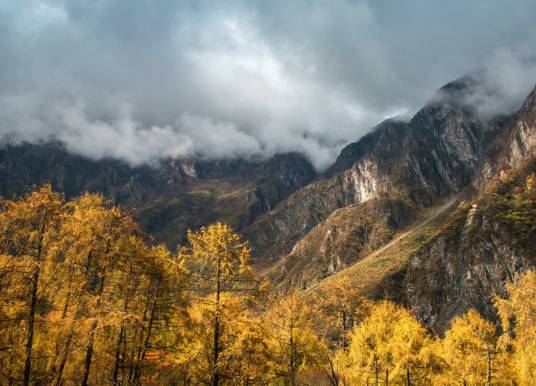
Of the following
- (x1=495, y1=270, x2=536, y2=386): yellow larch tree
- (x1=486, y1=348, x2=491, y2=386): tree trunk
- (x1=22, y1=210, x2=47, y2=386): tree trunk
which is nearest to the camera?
(x1=22, y1=210, x2=47, y2=386): tree trunk

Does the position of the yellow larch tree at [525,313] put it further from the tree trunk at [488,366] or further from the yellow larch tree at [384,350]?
the yellow larch tree at [384,350]

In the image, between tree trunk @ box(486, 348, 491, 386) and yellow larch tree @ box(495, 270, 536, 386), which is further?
tree trunk @ box(486, 348, 491, 386)

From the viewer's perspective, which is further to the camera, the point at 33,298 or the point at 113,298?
the point at 113,298

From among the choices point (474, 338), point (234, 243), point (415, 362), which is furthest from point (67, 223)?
point (474, 338)

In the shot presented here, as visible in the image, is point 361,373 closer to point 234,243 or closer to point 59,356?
point 234,243

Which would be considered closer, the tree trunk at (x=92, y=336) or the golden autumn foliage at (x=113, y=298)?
the tree trunk at (x=92, y=336)

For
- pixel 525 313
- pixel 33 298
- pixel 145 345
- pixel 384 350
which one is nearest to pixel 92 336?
pixel 33 298

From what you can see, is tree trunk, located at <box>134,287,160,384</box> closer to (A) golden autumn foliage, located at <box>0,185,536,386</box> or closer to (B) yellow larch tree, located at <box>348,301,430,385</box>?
(A) golden autumn foliage, located at <box>0,185,536,386</box>

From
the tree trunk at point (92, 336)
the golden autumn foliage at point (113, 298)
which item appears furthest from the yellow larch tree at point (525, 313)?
the tree trunk at point (92, 336)

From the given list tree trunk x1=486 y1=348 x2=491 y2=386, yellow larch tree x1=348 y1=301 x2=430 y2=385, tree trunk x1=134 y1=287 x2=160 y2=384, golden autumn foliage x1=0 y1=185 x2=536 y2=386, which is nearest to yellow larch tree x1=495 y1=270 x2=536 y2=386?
golden autumn foliage x1=0 y1=185 x2=536 y2=386

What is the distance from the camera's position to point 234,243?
2375 cm

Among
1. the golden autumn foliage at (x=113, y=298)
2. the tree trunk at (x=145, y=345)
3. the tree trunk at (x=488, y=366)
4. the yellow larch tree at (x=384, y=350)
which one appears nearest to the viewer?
the golden autumn foliage at (x=113, y=298)

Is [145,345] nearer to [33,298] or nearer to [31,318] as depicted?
[31,318]

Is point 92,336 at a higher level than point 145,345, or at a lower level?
higher
